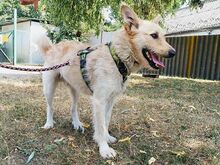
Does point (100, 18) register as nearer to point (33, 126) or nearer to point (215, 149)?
point (33, 126)

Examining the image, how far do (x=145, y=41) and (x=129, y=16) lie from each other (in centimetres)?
34

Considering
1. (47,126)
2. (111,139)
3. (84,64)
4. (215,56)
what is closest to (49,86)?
(47,126)

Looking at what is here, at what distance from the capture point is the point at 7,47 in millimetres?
24703

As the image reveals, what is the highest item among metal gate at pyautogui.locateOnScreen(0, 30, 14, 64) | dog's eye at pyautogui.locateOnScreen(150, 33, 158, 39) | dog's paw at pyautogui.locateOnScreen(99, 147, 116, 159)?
dog's eye at pyautogui.locateOnScreen(150, 33, 158, 39)

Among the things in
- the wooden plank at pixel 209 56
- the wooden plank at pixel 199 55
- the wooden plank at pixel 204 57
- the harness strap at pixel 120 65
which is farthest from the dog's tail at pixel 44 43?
the wooden plank at pixel 199 55

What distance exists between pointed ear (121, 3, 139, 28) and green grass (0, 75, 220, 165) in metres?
1.45

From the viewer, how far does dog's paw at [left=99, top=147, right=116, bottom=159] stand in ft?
14.1

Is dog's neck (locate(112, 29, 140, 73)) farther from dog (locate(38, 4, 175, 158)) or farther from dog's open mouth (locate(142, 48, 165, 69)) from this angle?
dog's open mouth (locate(142, 48, 165, 69))

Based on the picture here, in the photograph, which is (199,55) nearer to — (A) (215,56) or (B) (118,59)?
(A) (215,56)

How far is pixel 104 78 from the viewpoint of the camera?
436 cm

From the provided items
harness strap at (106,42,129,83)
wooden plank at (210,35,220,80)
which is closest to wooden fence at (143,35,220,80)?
wooden plank at (210,35,220,80)

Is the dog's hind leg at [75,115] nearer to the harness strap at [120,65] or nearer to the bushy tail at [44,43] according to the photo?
the bushy tail at [44,43]

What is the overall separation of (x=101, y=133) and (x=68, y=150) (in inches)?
16.6

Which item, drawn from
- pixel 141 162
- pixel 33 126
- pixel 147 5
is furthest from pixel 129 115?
pixel 147 5
